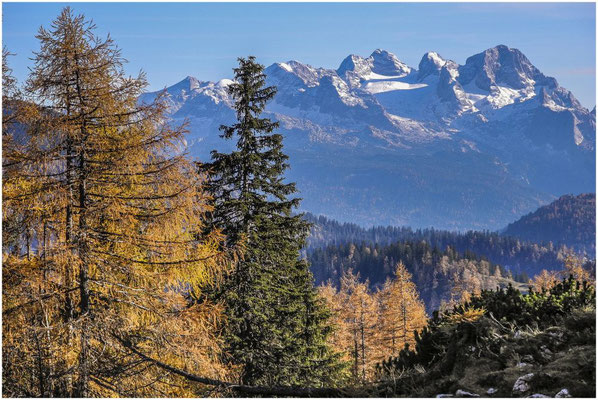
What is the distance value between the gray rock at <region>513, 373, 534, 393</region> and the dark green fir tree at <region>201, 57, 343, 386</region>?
41.4 feet

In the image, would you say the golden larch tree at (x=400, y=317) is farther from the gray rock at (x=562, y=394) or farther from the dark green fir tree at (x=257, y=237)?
the gray rock at (x=562, y=394)

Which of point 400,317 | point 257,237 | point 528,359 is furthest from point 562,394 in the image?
point 400,317

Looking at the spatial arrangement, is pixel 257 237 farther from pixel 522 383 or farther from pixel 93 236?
pixel 522 383

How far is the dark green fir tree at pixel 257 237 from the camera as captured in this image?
2006 centimetres

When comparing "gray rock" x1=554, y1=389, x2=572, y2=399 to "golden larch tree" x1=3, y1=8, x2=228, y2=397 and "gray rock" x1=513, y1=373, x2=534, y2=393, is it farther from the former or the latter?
"golden larch tree" x1=3, y1=8, x2=228, y2=397

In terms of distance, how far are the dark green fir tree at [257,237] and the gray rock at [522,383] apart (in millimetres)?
12622

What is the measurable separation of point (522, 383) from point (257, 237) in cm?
1421

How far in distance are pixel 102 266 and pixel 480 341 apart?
292 inches

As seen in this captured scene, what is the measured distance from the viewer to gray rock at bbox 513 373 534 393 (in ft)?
23.3

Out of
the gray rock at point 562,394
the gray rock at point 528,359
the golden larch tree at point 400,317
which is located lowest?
the golden larch tree at point 400,317

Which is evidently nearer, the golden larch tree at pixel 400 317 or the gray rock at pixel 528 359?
the gray rock at pixel 528 359

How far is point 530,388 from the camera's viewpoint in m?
7.11

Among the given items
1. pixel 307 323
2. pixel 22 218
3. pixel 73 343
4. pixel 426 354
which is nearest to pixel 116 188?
pixel 22 218

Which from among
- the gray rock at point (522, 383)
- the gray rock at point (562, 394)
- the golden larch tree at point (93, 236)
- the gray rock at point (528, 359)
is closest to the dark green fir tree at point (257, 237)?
the golden larch tree at point (93, 236)
